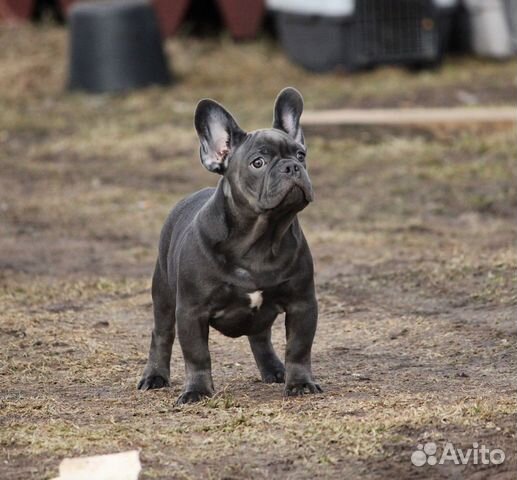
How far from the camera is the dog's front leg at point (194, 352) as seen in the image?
19.4 feet

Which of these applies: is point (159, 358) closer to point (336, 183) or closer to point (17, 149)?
point (336, 183)

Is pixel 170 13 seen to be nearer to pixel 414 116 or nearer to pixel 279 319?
pixel 414 116

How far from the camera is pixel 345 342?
7.45m

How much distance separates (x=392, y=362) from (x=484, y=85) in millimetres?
10163

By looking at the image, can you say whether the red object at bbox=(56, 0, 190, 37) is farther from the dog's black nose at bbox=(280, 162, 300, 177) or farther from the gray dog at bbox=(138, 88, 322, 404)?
the dog's black nose at bbox=(280, 162, 300, 177)

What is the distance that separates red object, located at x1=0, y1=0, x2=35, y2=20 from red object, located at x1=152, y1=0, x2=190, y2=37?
2.06 metres

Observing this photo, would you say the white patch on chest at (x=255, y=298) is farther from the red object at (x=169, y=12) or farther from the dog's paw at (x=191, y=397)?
the red object at (x=169, y=12)

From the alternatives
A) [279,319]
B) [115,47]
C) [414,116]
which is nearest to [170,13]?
[115,47]

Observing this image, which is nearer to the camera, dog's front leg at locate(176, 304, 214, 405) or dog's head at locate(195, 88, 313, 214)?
dog's head at locate(195, 88, 313, 214)

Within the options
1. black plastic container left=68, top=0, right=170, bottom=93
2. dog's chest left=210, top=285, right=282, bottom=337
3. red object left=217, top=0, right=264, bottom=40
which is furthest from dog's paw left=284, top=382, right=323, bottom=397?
red object left=217, top=0, right=264, bottom=40

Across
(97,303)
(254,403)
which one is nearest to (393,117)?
(97,303)

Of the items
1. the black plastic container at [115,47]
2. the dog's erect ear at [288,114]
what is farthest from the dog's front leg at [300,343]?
the black plastic container at [115,47]

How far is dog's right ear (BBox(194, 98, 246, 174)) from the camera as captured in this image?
6.02 meters

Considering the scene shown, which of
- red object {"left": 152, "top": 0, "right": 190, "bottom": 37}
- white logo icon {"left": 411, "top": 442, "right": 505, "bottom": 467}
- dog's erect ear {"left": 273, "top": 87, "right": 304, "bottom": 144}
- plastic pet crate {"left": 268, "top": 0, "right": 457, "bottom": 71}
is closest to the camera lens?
white logo icon {"left": 411, "top": 442, "right": 505, "bottom": 467}
